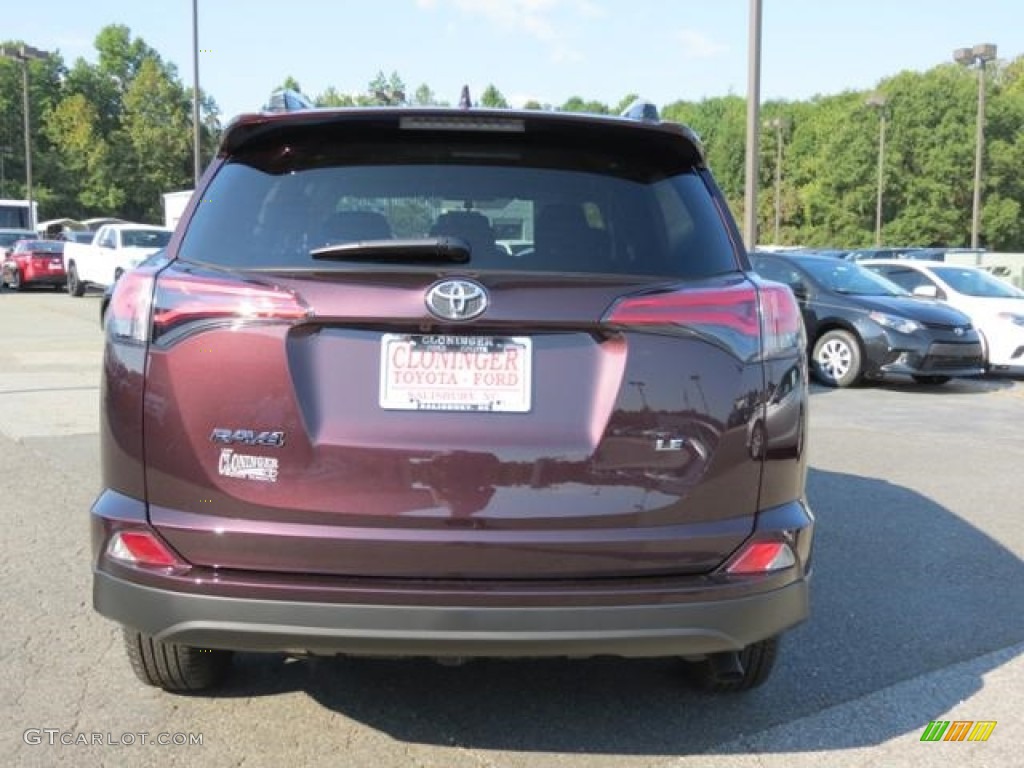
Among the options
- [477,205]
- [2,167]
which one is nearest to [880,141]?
[477,205]

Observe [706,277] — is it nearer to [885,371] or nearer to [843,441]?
→ [843,441]

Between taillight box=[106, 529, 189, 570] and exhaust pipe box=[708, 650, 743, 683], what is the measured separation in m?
1.70

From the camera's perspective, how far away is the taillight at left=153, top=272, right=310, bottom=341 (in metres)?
2.62

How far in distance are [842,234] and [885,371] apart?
219 ft

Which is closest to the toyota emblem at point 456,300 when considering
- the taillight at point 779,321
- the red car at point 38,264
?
the taillight at point 779,321

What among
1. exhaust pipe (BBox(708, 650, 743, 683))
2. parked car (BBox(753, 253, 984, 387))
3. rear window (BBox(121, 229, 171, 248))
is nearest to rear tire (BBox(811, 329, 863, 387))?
parked car (BBox(753, 253, 984, 387))

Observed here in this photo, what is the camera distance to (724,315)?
2.71 meters

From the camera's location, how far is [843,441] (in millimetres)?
8633

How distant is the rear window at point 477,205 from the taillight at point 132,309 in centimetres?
14

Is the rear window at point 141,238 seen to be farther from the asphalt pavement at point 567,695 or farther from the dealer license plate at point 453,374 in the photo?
the dealer license plate at point 453,374

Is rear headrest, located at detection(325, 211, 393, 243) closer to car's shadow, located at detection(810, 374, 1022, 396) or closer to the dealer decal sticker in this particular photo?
the dealer decal sticker

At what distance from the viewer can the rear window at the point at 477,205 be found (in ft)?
9.18

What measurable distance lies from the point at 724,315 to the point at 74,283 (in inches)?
1077

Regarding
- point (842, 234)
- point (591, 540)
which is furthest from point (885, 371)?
point (842, 234)
